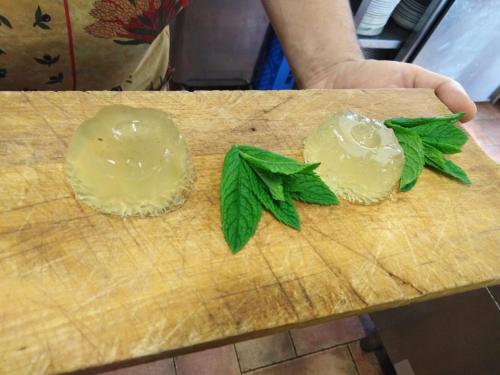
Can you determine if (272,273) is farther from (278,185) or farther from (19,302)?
(19,302)

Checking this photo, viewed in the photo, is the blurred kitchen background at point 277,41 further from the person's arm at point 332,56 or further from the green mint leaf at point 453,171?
the green mint leaf at point 453,171

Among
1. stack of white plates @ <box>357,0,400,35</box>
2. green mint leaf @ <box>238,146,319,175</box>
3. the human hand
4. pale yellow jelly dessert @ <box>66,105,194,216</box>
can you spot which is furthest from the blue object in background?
pale yellow jelly dessert @ <box>66,105,194,216</box>

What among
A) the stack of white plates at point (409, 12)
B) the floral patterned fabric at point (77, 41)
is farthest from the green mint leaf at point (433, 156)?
the stack of white plates at point (409, 12)

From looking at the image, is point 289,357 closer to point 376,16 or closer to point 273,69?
point 273,69

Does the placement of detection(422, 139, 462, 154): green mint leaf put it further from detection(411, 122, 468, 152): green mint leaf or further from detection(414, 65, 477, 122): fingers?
detection(414, 65, 477, 122): fingers

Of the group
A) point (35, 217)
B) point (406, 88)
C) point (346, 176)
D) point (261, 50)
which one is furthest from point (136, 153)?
point (261, 50)

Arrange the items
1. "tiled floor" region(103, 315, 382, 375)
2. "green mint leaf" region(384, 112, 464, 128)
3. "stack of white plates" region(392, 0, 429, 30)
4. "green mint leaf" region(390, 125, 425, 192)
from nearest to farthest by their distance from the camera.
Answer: "green mint leaf" region(390, 125, 425, 192) → "green mint leaf" region(384, 112, 464, 128) → "tiled floor" region(103, 315, 382, 375) → "stack of white plates" region(392, 0, 429, 30)
